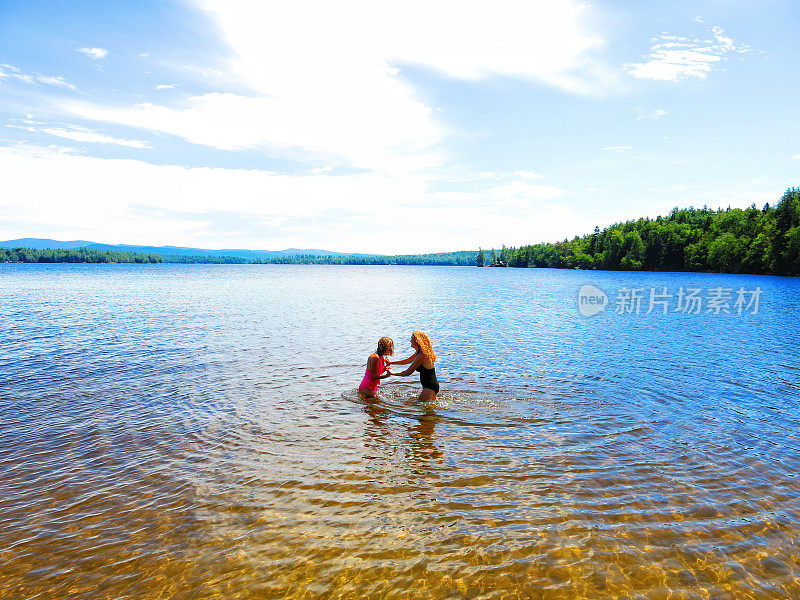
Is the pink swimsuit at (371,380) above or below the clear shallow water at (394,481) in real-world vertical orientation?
above

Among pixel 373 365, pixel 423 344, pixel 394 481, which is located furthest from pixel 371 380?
pixel 394 481

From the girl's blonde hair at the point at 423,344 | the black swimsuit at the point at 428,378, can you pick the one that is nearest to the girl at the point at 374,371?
the girl's blonde hair at the point at 423,344

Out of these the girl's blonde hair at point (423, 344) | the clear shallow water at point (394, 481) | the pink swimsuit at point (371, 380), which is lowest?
the clear shallow water at point (394, 481)

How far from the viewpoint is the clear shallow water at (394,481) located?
7105 millimetres

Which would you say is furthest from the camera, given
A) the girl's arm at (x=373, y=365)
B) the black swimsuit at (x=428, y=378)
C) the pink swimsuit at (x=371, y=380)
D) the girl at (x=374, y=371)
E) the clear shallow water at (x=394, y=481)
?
the pink swimsuit at (x=371, y=380)

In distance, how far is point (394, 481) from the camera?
33.5 ft

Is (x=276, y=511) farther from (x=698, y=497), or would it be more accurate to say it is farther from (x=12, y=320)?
(x=12, y=320)

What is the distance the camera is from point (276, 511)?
8789 millimetres

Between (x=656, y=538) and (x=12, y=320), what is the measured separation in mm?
48336

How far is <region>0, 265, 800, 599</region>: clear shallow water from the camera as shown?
711 cm

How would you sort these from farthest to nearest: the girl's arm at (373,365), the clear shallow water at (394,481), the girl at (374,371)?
the girl's arm at (373,365)
the girl at (374,371)
the clear shallow water at (394,481)

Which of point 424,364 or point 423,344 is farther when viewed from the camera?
point 424,364

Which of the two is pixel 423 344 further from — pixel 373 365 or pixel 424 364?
pixel 373 365

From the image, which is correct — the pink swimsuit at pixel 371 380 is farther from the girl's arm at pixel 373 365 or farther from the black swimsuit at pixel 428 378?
the black swimsuit at pixel 428 378
